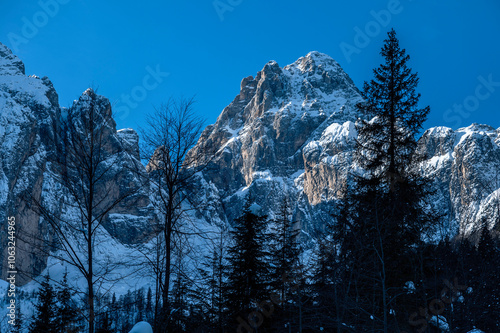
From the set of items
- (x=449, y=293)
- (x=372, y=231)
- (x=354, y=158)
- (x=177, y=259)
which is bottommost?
(x=449, y=293)

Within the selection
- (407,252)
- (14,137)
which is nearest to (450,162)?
(14,137)

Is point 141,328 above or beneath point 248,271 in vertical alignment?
beneath

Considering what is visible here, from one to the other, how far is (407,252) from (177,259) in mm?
6727

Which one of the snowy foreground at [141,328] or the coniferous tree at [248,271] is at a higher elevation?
the coniferous tree at [248,271]

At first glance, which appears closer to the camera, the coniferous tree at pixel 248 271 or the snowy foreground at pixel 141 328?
the snowy foreground at pixel 141 328

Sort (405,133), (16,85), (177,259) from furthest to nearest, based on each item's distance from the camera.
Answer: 1. (16,85)
2. (405,133)
3. (177,259)

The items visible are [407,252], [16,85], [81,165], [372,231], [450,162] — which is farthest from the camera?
[450,162]

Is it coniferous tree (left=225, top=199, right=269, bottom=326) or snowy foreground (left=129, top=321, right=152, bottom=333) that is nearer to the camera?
snowy foreground (left=129, top=321, right=152, bottom=333)

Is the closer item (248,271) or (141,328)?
(141,328)

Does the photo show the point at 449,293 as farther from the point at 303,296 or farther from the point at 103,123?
the point at 103,123

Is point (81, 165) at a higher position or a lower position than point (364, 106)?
lower

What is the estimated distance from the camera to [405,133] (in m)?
15.9

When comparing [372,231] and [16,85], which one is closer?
[372,231]

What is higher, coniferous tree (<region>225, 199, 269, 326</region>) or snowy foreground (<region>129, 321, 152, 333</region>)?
coniferous tree (<region>225, 199, 269, 326</region>)
